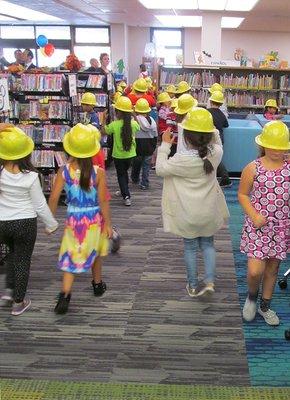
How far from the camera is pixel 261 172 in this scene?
3.05 metres

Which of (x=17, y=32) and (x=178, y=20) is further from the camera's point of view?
(x=17, y=32)

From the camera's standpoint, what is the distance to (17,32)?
60.7 ft

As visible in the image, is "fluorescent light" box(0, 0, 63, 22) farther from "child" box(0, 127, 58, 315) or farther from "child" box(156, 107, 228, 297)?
"child" box(156, 107, 228, 297)

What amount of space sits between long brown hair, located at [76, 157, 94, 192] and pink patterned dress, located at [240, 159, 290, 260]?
112 cm

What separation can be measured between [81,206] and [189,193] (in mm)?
786

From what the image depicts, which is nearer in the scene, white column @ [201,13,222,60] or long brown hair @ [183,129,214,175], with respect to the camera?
long brown hair @ [183,129,214,175]

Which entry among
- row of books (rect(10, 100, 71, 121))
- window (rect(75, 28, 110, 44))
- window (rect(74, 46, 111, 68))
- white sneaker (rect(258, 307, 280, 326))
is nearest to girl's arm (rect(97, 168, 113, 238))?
white sneaker (rect(258, 307, 280, 326))

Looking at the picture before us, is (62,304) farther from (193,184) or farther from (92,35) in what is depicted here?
(92,35)

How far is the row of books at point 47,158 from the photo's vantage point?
6363 mm

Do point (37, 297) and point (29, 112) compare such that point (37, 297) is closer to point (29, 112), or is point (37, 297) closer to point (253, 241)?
point (253, 241)

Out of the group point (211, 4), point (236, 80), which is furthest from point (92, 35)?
point (236, 80)

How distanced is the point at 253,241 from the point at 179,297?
0.93 metres

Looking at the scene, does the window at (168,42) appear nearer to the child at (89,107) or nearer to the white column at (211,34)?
the white column at (211,34)

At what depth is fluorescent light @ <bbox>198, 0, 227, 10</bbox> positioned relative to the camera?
998 cm
